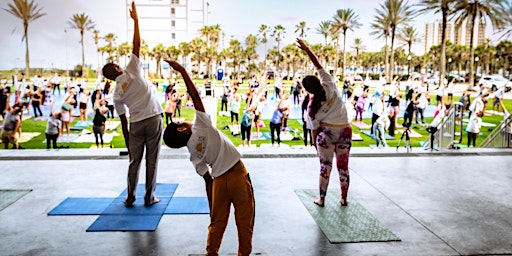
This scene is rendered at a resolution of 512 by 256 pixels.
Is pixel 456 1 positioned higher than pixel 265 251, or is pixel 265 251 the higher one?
pixel 456 1

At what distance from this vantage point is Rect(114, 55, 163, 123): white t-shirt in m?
4.08

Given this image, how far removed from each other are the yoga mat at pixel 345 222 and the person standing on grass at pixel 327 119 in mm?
296

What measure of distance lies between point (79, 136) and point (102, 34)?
49125 millimetres

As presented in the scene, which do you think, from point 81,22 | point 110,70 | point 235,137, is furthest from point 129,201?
point 81,22

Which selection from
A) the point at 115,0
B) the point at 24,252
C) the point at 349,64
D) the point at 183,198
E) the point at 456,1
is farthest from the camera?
the point at 349,64

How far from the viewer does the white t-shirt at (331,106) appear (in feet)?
13.6

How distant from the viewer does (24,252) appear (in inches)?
129

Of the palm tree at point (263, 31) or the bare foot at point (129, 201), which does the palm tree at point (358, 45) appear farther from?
the bare foot at point (129, 201)

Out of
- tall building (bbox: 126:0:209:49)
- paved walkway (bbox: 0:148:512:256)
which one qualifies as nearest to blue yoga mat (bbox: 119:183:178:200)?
paved walkway (bbox: 0:148:512:256)

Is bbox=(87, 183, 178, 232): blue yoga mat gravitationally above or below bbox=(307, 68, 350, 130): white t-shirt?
below

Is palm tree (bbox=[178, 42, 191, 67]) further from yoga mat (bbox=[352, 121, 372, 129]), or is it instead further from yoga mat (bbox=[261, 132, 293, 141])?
yoga mat (bbox=[261, 132, 293, 141])

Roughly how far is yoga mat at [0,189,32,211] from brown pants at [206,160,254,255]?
2678 mm

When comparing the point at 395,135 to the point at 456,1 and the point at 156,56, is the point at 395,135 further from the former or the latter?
the point at 156,56

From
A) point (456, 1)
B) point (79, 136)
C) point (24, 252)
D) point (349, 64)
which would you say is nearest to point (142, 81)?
point (24, 252)
